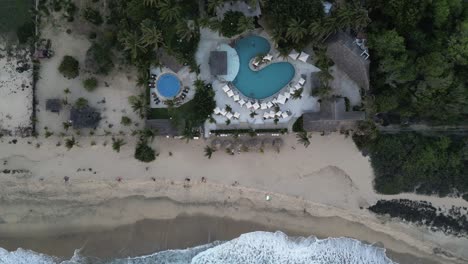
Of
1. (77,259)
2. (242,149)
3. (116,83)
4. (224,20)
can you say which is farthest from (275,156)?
(77,259)

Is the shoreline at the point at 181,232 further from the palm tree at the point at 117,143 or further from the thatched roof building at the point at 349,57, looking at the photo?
the thatched roof building at the point at 349,57

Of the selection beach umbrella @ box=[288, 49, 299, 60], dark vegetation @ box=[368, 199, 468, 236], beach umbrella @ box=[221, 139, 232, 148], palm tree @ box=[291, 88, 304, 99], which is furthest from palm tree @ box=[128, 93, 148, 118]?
dark vegetation @ box=[368, 199, 468, 236]

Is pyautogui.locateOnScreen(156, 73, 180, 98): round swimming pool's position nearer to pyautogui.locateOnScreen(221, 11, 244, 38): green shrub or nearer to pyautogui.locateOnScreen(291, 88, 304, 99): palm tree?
pyautogui.locateOnScreen(221, 11, 244, 38): green shrub

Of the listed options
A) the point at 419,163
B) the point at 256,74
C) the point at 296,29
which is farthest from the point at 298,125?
the point at 419,163

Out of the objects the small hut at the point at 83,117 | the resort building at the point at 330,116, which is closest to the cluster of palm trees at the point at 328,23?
the resort building at the point at 330,116

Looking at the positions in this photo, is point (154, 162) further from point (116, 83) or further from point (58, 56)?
point (58, 56)
